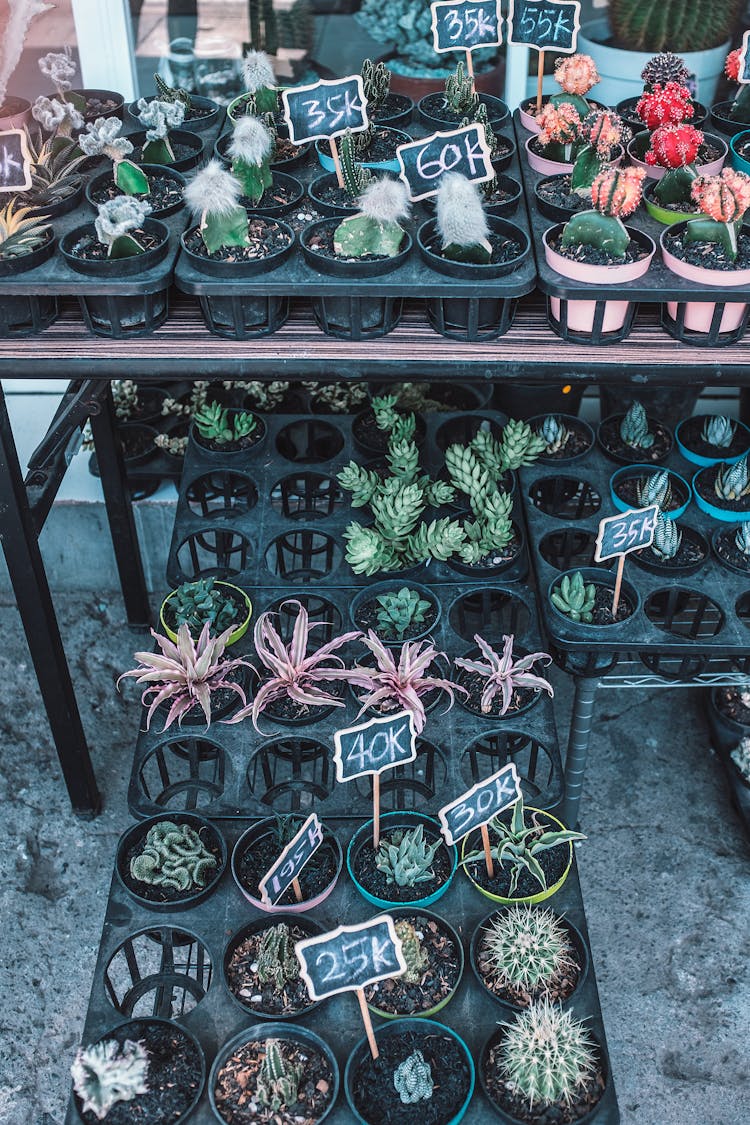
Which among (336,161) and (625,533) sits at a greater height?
(336,161)

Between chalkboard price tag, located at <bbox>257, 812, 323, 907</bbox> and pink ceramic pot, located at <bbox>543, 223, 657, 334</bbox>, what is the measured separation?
105 cm

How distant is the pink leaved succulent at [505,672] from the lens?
7.02 feet

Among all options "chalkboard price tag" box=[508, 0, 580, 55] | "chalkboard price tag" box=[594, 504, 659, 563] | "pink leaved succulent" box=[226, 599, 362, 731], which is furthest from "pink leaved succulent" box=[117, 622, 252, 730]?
"chalkboard price tag" box=[508, 0, 580, 55]

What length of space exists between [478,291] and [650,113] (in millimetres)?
719

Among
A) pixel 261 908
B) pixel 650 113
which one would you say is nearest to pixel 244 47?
pixel 650 113

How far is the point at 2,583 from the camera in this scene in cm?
352

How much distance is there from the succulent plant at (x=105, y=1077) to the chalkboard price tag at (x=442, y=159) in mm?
1603

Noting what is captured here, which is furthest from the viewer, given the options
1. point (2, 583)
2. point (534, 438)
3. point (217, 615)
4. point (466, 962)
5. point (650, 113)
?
point (2, 583)

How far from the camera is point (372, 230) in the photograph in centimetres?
195

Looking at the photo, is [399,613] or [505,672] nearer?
[505,672]

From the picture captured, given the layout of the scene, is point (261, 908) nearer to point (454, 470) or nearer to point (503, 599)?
point (503, 599)

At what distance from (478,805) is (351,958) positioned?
358 millimetres

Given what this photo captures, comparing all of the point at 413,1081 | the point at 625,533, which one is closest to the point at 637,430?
the point at 625,533

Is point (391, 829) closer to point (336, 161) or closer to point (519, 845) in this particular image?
point (519, 845)
